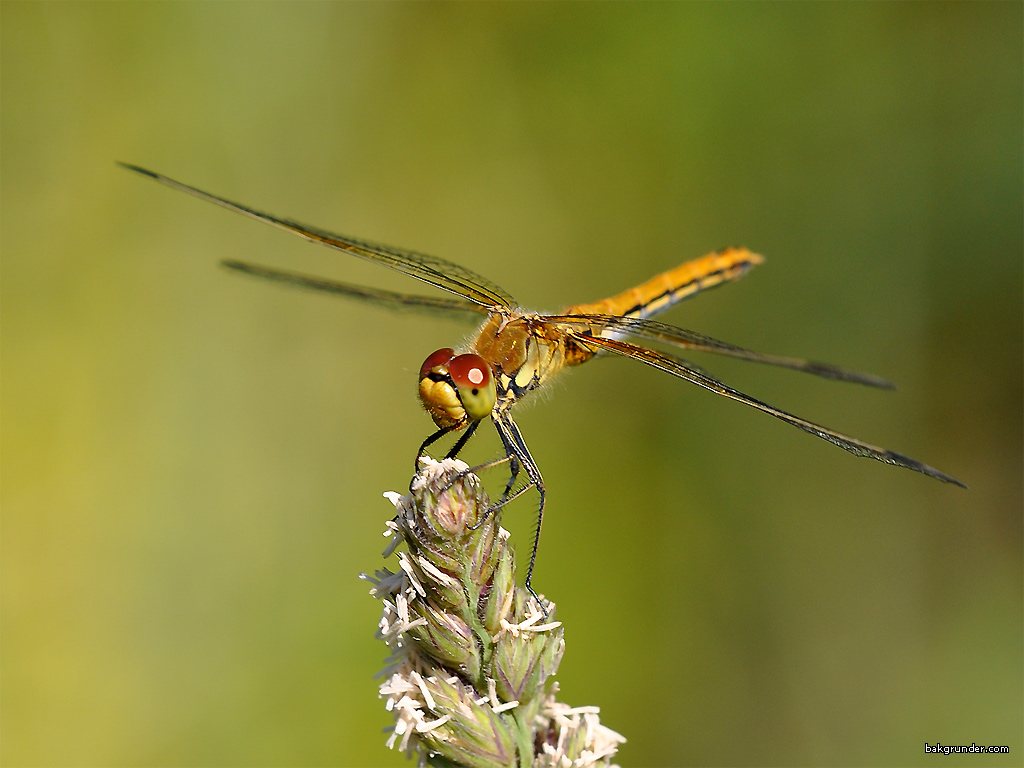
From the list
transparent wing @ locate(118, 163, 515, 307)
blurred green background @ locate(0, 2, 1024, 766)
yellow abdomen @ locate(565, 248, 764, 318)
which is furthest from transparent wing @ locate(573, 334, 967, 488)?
blurred green background @ locate(0, 2, 1024, 766)

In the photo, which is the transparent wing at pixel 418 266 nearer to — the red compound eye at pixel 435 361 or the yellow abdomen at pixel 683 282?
the red compound eye at pixel 435 361

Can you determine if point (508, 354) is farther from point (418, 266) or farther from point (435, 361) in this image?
point (418, 266)

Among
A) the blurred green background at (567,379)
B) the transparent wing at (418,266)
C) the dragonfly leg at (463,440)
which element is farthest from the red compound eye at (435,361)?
the blurred green background at (567,379)

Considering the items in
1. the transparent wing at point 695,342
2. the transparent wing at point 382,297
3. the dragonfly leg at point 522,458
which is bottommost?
the dragonfly leg at point 522,458

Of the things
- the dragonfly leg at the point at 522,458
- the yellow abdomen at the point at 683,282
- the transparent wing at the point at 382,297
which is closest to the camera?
the dragonfly leg at the point at 522,458

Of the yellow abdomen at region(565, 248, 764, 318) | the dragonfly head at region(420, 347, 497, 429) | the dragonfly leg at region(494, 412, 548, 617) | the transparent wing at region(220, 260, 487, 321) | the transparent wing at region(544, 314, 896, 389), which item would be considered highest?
the yellow abdomen at region(565, 248, 764, 318)

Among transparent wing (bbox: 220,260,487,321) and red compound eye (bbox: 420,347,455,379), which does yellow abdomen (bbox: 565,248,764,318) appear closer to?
transparent wing (bbox: 220,260,487,321)
